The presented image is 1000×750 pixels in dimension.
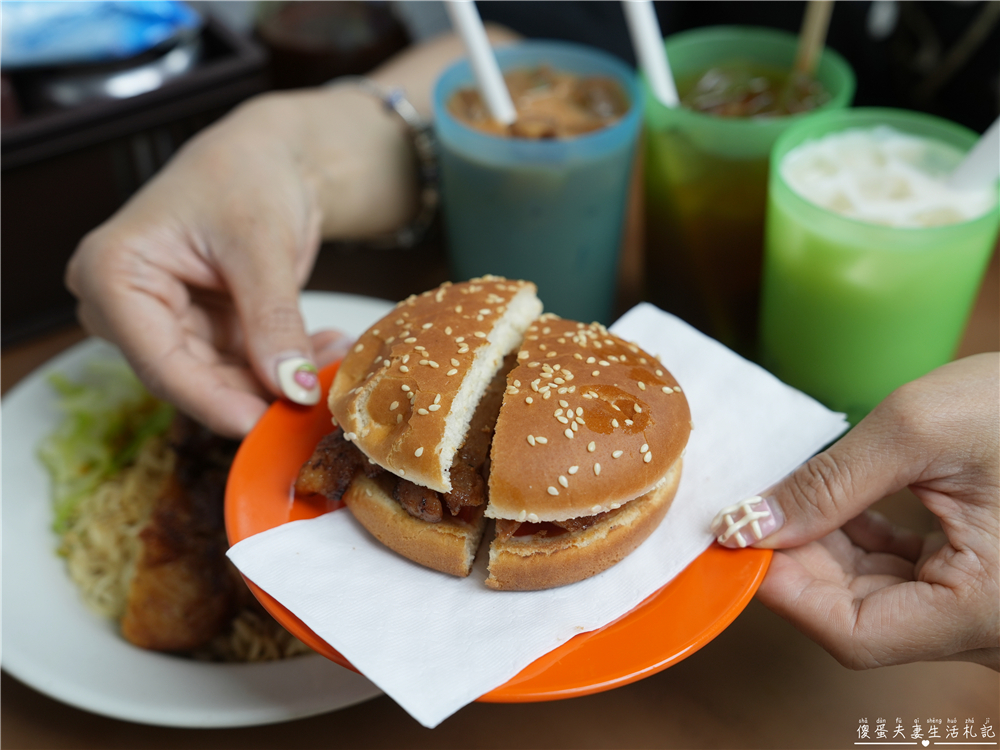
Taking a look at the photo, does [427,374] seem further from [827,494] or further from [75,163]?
[75,163]

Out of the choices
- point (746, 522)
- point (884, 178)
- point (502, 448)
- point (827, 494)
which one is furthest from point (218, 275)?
point (884, 178)

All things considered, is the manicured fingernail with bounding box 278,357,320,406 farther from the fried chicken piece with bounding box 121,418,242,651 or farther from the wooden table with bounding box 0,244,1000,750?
the wooden table with bounding box 0,244,1000,750

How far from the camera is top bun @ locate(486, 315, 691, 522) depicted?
1445 millimetres

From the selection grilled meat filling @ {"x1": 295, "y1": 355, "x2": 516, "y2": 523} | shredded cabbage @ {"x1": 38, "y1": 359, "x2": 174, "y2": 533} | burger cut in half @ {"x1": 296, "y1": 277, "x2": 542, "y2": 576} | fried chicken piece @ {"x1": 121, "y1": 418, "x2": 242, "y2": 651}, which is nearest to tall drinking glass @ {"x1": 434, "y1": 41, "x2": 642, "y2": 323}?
burger cut in half @ {"x1": 296, "y1": 277, "x2": 542, "y2": 576}

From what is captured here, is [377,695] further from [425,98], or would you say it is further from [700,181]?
[425,98]

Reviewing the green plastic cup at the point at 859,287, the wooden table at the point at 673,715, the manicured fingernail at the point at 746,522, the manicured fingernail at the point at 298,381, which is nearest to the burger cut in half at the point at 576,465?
the manicured fingernail at the point at 746,522

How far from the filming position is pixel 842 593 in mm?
1624

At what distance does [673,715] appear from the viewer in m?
1.73

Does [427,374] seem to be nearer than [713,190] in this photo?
Yes

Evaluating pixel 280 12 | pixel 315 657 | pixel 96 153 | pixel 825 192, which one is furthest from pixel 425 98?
pixel 315 657

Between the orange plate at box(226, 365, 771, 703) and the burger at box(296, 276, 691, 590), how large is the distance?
0.34ft

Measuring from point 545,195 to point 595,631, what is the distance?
1292 millimetres

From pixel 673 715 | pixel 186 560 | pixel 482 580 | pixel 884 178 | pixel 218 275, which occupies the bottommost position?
pixel 673 715

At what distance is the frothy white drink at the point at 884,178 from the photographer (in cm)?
196
